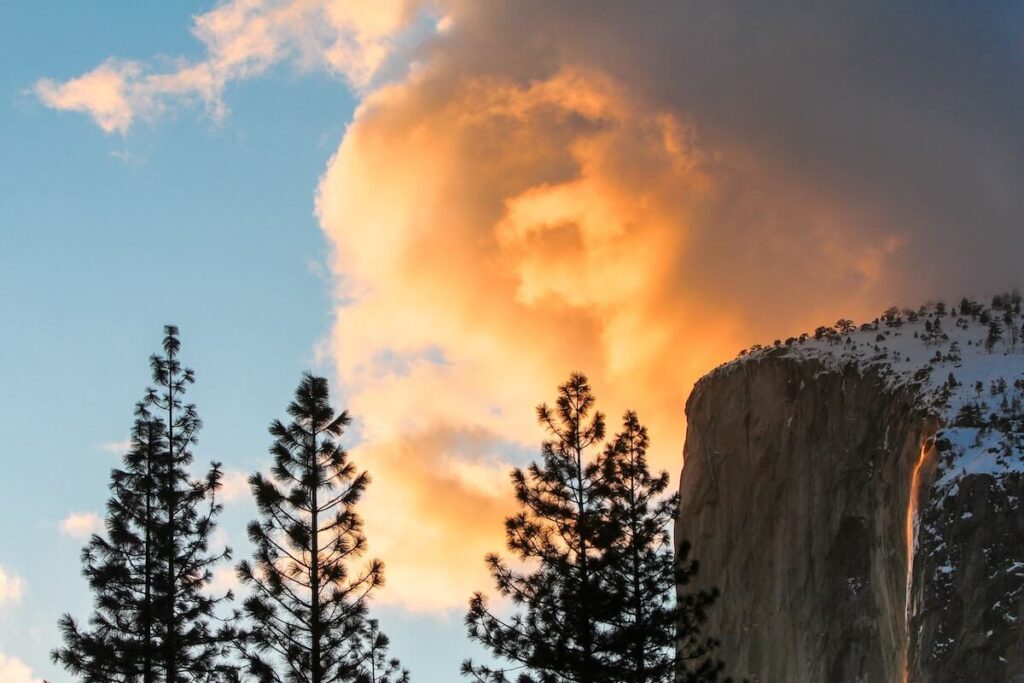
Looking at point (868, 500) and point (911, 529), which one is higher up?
point (868, 500)

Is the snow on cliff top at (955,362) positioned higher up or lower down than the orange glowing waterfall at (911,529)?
higher up

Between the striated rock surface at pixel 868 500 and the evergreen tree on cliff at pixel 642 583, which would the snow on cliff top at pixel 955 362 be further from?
the evergreen tree on cliff at pixel 642 583

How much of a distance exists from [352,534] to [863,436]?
81.3 feet

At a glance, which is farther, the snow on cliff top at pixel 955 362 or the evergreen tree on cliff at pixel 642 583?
the snow on cliff top at pixel 955 362

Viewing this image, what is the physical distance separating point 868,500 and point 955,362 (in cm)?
573

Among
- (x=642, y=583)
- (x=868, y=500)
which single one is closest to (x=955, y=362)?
(x=868, y=500)

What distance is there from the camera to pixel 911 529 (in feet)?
128

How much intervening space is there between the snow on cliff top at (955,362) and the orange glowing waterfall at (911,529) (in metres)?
1.00

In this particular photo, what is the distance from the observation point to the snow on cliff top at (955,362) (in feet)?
126

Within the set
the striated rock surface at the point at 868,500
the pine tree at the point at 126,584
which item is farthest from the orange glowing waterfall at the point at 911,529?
the pine tree at the point at 126,584

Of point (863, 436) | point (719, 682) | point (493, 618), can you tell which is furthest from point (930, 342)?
point (493, 618)

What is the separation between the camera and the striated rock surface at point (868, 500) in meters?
36.2

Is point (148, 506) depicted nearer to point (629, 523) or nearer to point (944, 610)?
point (629, 523)

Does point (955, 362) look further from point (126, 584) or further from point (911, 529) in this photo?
point (126, 584)
